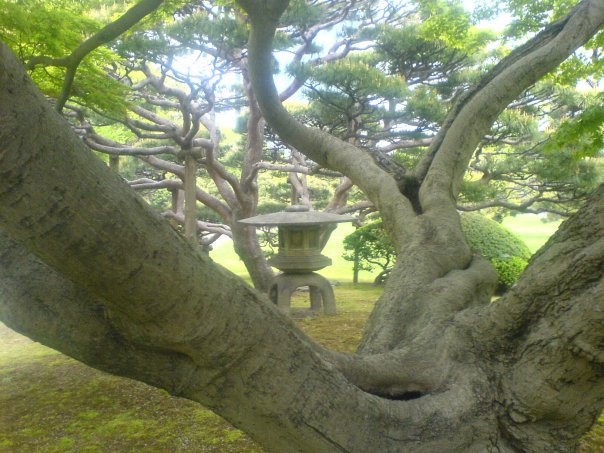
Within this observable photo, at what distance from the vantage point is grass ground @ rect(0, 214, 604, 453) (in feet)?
8.59

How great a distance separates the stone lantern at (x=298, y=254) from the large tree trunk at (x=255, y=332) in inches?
153

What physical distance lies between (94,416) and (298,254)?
11.1ft

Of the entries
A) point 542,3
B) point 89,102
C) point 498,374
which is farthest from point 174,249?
point 542,3

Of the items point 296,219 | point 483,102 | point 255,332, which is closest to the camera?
point 255,332

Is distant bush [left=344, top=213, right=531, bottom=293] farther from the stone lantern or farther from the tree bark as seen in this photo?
the tree bark

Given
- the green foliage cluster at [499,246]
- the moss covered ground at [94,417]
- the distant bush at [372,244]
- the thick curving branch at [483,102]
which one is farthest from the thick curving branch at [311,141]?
the distant bush at [372,244]

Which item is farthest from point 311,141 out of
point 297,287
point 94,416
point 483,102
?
point 94,416

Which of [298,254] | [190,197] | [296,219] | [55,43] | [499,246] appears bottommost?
[298,254]

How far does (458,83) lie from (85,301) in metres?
7.32

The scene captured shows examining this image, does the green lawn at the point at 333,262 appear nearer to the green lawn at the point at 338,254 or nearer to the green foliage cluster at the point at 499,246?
the green lawn at the point at 338,254

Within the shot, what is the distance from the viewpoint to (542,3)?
5.89 m

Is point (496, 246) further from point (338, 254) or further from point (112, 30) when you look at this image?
point (338, 254)

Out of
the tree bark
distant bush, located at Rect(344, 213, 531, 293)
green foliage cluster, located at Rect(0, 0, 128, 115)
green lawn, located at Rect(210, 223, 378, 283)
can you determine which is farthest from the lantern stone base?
green lawn, located at Rect(210, 223, 378, 283)

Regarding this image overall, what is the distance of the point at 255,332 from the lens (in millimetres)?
1312
